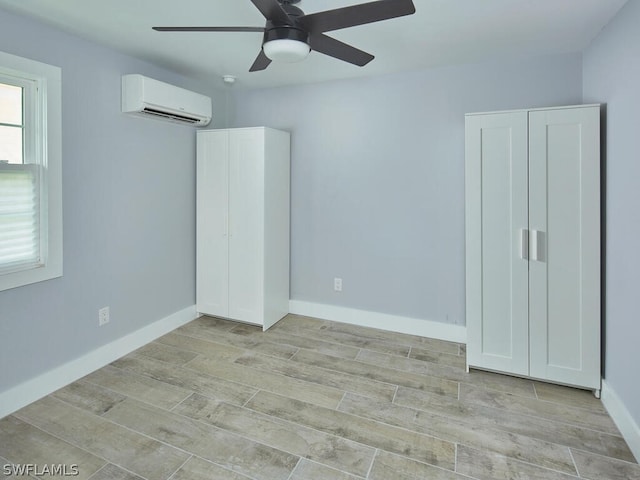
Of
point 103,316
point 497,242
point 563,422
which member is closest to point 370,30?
point 497,242

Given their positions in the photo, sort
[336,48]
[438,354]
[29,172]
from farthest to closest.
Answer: [438,354]
[29,172]
[336,48]

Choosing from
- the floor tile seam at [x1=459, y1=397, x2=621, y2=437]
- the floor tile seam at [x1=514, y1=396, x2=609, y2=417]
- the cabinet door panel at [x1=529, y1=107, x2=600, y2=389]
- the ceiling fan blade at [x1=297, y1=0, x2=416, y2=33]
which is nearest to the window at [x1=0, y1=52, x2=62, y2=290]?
the ceiling fan blade at [x1=297, y1=0, x2=416, y2=33]

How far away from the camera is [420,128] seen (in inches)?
130

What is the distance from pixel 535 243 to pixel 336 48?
Result: 5.90 feet

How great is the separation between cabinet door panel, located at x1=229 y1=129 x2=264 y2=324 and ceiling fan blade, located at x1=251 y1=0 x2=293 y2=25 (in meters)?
1.67

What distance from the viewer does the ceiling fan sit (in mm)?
1570

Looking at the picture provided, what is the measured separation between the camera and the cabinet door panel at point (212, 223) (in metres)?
3.59

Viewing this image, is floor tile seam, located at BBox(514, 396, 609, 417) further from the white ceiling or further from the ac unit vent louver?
the ac unit vent louver

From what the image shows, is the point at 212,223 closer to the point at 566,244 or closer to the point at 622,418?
the point at 566,244

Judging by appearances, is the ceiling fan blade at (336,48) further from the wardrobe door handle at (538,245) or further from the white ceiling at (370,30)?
the wardrobe door handle at (538,245)

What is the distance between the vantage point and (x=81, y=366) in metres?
2.66

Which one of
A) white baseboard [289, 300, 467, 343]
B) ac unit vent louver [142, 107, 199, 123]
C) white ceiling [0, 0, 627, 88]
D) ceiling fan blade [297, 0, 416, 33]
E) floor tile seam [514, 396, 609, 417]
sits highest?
white ceiling [0, 0, 627, 88]

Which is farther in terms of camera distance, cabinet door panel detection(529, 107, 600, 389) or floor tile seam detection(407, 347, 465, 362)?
floor tile seam detection(407, 347, 465, 362)

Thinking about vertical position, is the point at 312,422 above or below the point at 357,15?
A: below
